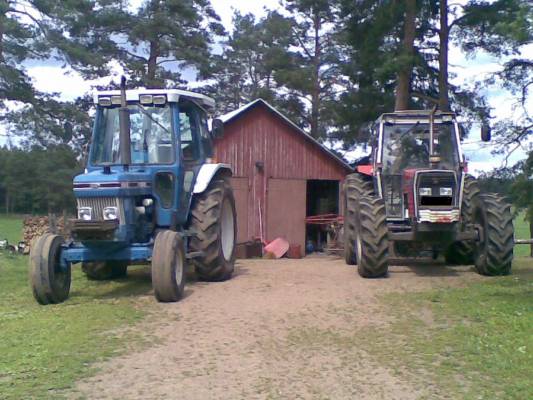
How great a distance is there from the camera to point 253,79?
43.9 m

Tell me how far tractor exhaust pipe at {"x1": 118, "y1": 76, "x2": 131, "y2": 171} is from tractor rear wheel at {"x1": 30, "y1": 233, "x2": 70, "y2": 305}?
1.38 m

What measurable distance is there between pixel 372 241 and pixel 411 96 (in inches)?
535

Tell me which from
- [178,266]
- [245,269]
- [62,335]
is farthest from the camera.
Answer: [245,269]

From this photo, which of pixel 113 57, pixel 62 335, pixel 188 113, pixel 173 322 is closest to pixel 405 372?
pixel 173 322

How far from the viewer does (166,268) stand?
28.7 feet

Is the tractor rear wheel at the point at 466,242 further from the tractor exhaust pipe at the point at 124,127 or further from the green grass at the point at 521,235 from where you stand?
the tractor exhaust pipe at the point at 124,127

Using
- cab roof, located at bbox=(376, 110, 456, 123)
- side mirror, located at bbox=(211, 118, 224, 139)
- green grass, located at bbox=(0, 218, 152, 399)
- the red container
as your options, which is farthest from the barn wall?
green grass, located at bbox=(0, 218, 152, 399)

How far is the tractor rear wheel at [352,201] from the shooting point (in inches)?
508

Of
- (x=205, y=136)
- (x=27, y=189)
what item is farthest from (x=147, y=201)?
(x=27, y=189)

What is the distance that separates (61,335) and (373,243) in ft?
17.2

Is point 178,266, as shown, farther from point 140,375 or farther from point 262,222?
point 262,222

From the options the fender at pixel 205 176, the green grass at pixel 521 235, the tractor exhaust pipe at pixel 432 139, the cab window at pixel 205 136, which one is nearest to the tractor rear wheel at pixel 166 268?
the fender at pixel 205 176

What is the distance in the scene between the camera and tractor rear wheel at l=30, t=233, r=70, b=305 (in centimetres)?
897

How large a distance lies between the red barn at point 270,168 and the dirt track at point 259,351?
487 inches
